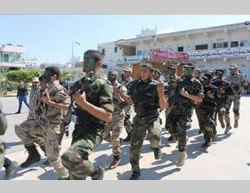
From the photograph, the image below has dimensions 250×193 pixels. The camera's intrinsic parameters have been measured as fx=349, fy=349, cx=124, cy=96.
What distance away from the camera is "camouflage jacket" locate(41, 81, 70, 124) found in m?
5.16

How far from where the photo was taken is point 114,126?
6.24 meters

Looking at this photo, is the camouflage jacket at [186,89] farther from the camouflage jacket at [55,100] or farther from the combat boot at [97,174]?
the combat boot at [97,174]

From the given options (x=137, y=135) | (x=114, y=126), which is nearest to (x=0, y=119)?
(x=137, y=135)

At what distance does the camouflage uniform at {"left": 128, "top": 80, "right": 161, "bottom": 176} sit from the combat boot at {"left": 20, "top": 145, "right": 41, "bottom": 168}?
168 cm

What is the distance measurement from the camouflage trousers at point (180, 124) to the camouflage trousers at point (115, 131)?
885 mm

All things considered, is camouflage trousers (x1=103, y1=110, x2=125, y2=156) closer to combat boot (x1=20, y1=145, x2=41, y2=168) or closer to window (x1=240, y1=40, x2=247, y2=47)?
combat boot (x1=20, y1=145, x2=41, y2=168)

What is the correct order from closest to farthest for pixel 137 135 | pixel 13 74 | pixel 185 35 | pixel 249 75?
pixel 137 135 → pixel 249 75 → pixel 185 35 → pixel 13 74

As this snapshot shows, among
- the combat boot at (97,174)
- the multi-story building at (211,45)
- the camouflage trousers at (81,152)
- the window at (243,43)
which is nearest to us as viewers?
the camouflage trousers at (81,152)

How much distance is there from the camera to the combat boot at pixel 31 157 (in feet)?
18.9

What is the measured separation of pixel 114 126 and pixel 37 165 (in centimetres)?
149

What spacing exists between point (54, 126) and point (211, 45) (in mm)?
35001

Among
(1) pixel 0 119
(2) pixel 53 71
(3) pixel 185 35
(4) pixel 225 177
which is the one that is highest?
(3) pixel 185 35

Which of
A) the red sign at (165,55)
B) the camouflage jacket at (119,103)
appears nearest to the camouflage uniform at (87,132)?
the camouflage jacket at (119,103)

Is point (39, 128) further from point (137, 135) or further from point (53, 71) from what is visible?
point (137, 135)
